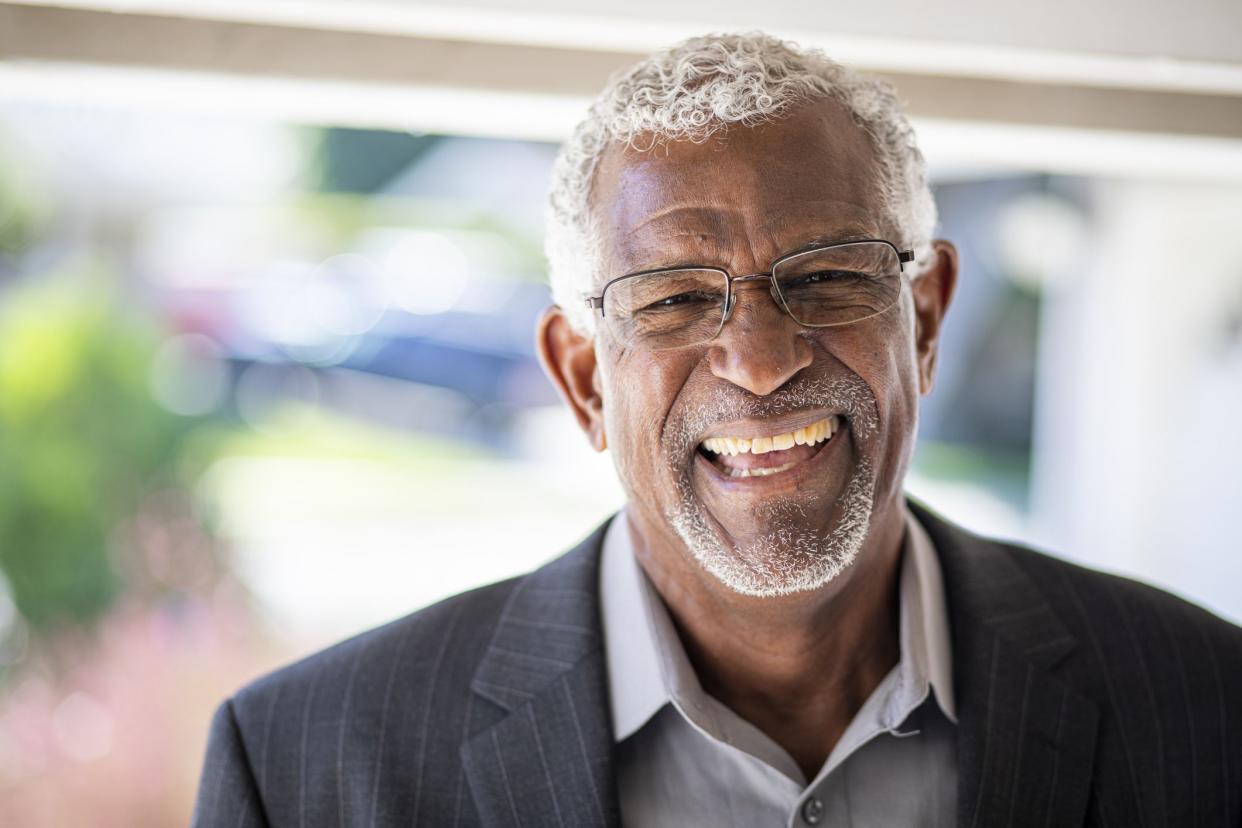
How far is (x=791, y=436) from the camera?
60.0 inches

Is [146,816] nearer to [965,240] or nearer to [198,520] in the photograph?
[198,520]

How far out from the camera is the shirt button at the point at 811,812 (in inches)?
60.2

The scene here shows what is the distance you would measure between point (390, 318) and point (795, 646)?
4205mm

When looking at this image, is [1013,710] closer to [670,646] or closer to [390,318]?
[670,646]

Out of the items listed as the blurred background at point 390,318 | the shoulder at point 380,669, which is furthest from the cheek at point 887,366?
the shoulder at point 380,669

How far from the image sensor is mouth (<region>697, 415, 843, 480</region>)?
1521 millimetres

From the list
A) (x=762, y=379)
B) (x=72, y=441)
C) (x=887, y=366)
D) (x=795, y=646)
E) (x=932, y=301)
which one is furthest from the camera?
(x=72, y=441)

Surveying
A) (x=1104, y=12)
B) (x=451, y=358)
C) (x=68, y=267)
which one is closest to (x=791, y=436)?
(x=1104, y=12)

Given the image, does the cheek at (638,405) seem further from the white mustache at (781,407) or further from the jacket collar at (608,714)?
the jacket collar at (608,714)

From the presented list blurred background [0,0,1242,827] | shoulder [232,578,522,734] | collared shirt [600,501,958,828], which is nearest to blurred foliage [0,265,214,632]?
blurred background [0,0,1242,827]

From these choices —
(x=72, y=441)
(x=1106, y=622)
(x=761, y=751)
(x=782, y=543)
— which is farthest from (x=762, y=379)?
(x=72, y=441)

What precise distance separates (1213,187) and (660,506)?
3.35 m

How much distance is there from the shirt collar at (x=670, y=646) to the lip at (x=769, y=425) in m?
0.36

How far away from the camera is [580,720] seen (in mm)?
1606
